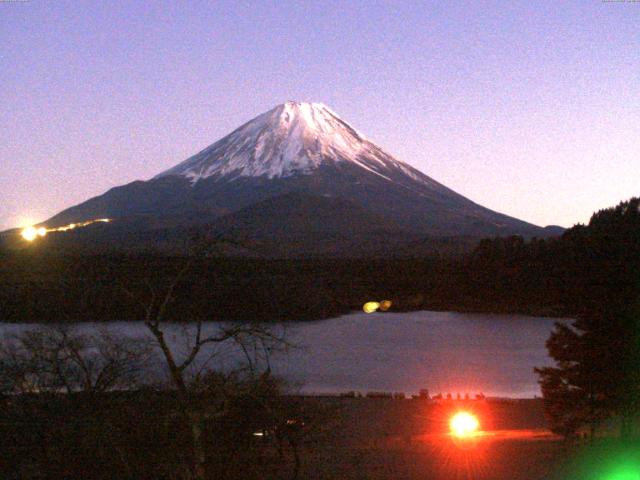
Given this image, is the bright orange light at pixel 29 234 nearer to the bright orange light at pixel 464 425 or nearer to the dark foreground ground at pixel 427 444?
the dark foreground ground at pixel 427 444

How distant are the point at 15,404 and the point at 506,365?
1855 cm

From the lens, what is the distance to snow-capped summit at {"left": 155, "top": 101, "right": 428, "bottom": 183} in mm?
86750

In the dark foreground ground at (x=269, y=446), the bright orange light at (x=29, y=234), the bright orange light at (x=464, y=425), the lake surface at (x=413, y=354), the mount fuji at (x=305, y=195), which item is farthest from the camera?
the mount fuji at (x=305, y=195)

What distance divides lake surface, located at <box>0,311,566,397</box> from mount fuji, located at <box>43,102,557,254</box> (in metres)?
27.4

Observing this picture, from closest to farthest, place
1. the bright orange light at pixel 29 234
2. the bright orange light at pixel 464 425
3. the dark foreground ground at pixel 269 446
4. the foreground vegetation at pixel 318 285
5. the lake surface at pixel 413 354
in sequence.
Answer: the bright orange light at pixel 29 234 → the dark foreground ground at pixel 269 446 → the bright orange light at pixel 464 425 → the lake surface at pixel 413 354 → the foreground vegetation at pixel 318 285

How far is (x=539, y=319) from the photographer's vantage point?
113 ft

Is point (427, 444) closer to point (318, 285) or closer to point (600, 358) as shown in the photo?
point (600, 358)

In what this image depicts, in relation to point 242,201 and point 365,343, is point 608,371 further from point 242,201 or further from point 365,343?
point 242,201

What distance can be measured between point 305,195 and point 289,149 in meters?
14.2

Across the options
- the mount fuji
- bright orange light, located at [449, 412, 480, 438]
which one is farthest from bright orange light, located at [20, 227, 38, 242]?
the mount fuji

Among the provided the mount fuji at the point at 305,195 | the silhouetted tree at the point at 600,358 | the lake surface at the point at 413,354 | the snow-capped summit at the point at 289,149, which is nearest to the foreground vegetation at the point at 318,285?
the lake surface at the point at 413,354

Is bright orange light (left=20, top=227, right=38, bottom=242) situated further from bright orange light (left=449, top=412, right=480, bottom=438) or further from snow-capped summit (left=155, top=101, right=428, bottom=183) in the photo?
snow-capped summit (left=155, top=101, right=428, bottom=183)

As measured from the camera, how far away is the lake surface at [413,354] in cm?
1908

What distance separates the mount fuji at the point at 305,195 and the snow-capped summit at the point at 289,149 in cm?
12
